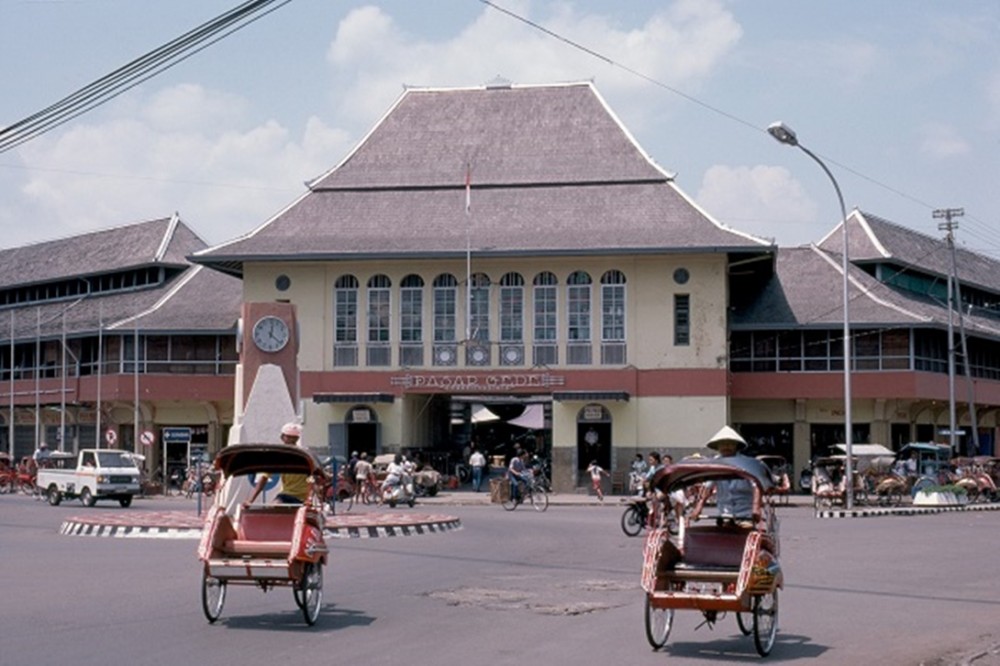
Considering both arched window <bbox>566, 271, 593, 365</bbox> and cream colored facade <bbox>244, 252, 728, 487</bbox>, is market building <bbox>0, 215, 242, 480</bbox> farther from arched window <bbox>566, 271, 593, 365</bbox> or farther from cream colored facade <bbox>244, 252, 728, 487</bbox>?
arched window <bbox>566, 271, 593, 365</bbox>

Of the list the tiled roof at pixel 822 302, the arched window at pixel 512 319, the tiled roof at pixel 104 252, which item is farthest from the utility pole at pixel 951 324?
the tiled roof at pixel 104 252

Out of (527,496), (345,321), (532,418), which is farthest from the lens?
(532,418)

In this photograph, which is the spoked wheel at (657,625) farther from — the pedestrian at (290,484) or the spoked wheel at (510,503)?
the spoked wheel at (510,503)

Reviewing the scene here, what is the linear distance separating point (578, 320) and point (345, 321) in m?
8.60

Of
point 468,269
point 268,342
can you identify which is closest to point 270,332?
point 268,342

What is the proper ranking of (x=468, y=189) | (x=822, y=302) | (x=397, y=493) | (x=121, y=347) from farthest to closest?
1. (x=121, y=347)
2. (x=822, y=302)
3. (x=468, y=189)
4. (x=397, y=493)

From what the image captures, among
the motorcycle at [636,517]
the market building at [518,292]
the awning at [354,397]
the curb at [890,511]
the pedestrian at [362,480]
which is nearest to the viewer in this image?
the motorcycle at [636,517]

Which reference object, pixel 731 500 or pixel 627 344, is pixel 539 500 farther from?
pixel 731 500

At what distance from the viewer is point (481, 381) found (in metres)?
52.8

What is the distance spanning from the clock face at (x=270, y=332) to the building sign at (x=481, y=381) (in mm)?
23271

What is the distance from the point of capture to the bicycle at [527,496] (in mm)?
40969

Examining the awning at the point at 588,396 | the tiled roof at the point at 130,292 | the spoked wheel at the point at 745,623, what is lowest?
the spoked wheel at the point at 745,623

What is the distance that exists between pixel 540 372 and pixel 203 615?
3871 cm

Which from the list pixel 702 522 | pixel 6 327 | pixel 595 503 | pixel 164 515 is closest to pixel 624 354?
pixel 595 503
